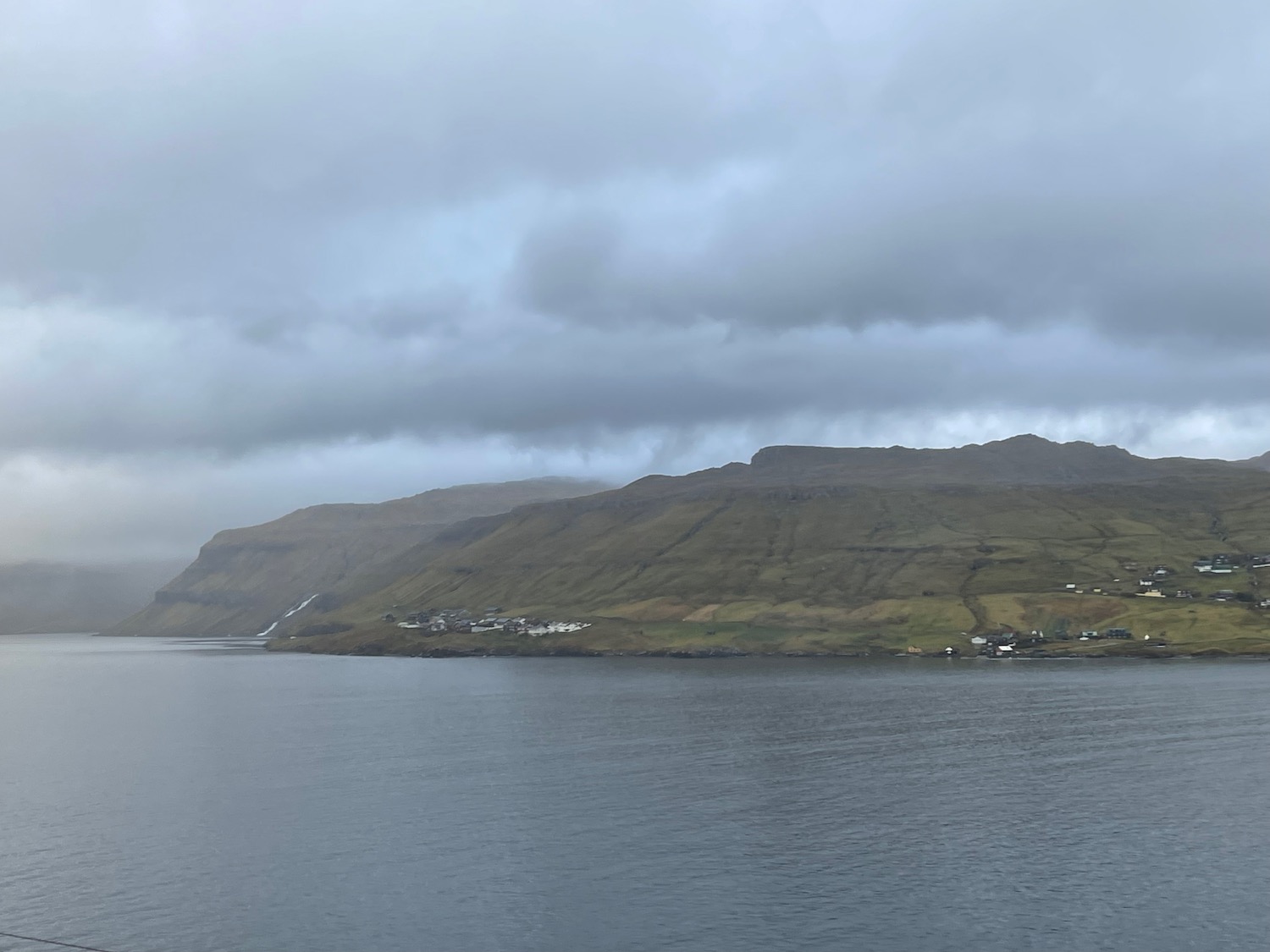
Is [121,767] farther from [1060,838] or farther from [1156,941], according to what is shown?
[1156,941]

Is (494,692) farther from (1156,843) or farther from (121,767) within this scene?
(1156,843)

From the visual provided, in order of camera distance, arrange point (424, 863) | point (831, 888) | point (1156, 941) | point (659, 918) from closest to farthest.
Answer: point (1156, 941), point (659, 918), point (831, 888), point (424, 863)

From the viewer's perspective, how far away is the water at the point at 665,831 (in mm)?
62562

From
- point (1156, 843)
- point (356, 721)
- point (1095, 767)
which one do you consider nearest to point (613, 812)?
point (1156, 843)

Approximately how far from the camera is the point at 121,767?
122m

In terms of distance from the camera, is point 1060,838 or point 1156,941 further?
point 1060,838

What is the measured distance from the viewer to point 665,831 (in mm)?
82312

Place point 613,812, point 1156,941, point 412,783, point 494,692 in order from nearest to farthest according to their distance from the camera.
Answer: point 1156,941 < point 613,812 < point 412,783 < point 494,692

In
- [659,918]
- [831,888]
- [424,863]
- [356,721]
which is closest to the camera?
[659,918]

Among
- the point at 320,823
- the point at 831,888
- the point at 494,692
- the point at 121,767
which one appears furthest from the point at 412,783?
the point at 494,692

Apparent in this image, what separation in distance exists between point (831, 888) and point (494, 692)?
439 ft

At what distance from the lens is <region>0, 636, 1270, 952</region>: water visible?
62.6 meters

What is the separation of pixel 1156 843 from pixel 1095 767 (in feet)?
98.1

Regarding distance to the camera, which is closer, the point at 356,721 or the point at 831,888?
the point at 831,888
